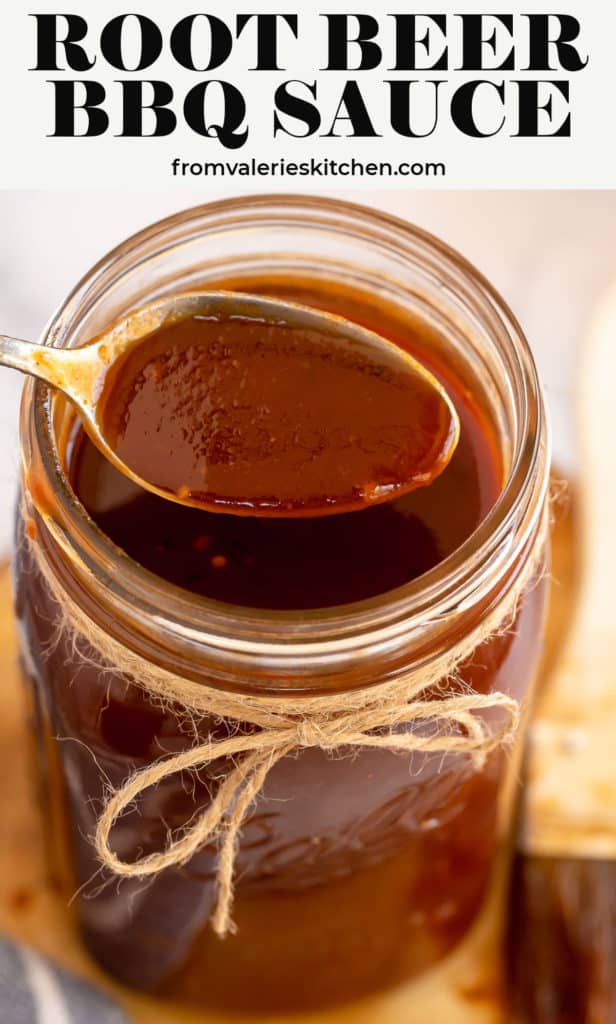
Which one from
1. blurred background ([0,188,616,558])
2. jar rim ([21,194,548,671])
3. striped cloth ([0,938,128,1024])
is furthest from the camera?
blurred background ([0,188,616,558])

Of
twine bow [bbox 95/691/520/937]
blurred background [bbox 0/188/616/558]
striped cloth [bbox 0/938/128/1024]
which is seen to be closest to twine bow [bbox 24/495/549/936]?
twine bow [bbox 95/691/520/937]

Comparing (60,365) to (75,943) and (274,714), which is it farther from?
(75,943)

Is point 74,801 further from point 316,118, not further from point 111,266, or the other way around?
point 316,118

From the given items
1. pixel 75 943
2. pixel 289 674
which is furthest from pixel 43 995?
pixel 289 674

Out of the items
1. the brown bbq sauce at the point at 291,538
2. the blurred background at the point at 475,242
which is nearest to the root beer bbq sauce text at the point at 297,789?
the brown bbq sauce at the point at 291,538

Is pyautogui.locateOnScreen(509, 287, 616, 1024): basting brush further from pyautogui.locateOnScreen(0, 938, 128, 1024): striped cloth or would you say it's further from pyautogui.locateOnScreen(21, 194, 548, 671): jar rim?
pyautogui.locateOnScreen(21, 194, 548, 671): jar rim

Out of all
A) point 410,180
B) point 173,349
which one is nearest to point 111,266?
point 173,349
